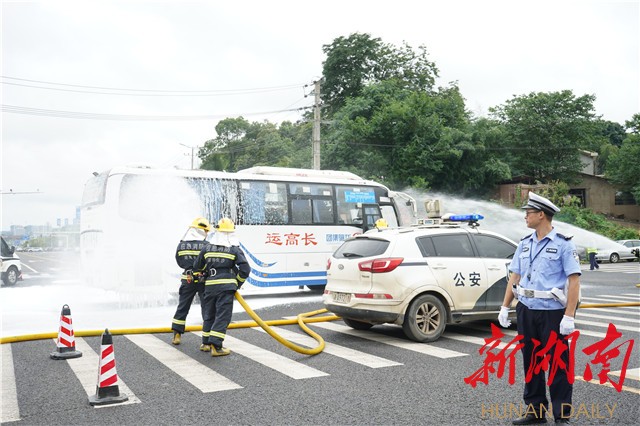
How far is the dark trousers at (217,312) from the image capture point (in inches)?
311

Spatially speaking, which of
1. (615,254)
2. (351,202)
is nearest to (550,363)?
(351,202)

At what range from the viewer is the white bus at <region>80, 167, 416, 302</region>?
1341 centimetres

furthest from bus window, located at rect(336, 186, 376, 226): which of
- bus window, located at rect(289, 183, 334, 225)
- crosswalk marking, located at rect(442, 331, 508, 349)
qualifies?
crosswalk marking, located at rect(442, 331, 508, 349)

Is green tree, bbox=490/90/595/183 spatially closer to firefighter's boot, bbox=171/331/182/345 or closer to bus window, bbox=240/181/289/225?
bus window, bbox=240/181/289/225

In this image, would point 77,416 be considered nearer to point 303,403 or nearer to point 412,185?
point 303,403

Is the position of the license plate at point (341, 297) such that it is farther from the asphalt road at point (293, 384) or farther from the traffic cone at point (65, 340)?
the traffic cone at point (65, 340)

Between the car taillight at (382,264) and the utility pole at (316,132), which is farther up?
the utility pole at (316,132)

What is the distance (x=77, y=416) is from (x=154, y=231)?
8.54 m

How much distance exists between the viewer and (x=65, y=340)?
25.7 ft

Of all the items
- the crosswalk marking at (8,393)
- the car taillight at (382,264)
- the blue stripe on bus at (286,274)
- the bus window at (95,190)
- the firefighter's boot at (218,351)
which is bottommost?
the firefighter's boot at (218,351)

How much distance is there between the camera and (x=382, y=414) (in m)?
5.36

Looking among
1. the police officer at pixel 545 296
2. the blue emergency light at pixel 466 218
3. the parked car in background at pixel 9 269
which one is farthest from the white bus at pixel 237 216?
the police officer at pixel 545 296

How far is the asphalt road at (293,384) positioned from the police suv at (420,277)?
0.41 meters

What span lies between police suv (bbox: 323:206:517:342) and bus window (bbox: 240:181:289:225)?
5.87 m
